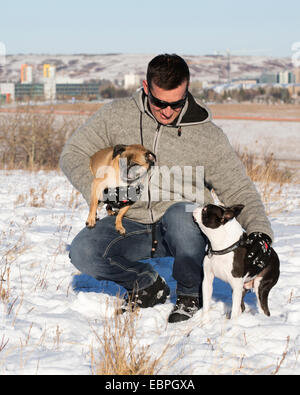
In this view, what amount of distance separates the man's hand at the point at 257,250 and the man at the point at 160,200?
0.05 meters

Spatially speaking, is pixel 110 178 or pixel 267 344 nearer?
pixel 267 344

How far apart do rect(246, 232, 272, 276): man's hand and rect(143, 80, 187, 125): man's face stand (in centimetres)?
108

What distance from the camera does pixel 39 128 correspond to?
43.5 feet

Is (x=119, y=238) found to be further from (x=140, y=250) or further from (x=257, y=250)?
(x=257, y=250)

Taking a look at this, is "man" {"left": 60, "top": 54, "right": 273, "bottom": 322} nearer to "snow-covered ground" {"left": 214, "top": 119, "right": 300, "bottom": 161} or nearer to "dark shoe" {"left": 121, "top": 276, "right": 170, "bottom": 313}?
"dark shoe" {"left": 121, "top": 276, "right": 170, "bottom": 313}

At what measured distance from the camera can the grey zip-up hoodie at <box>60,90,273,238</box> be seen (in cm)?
418

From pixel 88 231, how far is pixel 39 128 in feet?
31.2

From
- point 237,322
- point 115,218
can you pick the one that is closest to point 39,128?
point 115,218

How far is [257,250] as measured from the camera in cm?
384

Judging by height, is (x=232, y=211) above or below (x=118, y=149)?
below

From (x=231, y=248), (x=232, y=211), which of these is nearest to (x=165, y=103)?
(x=232, y=211)

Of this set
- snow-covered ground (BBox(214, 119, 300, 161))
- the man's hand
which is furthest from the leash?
snow-covered ground (BBox(214, 119, 300, 161))

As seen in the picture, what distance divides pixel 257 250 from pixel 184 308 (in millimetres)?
747
